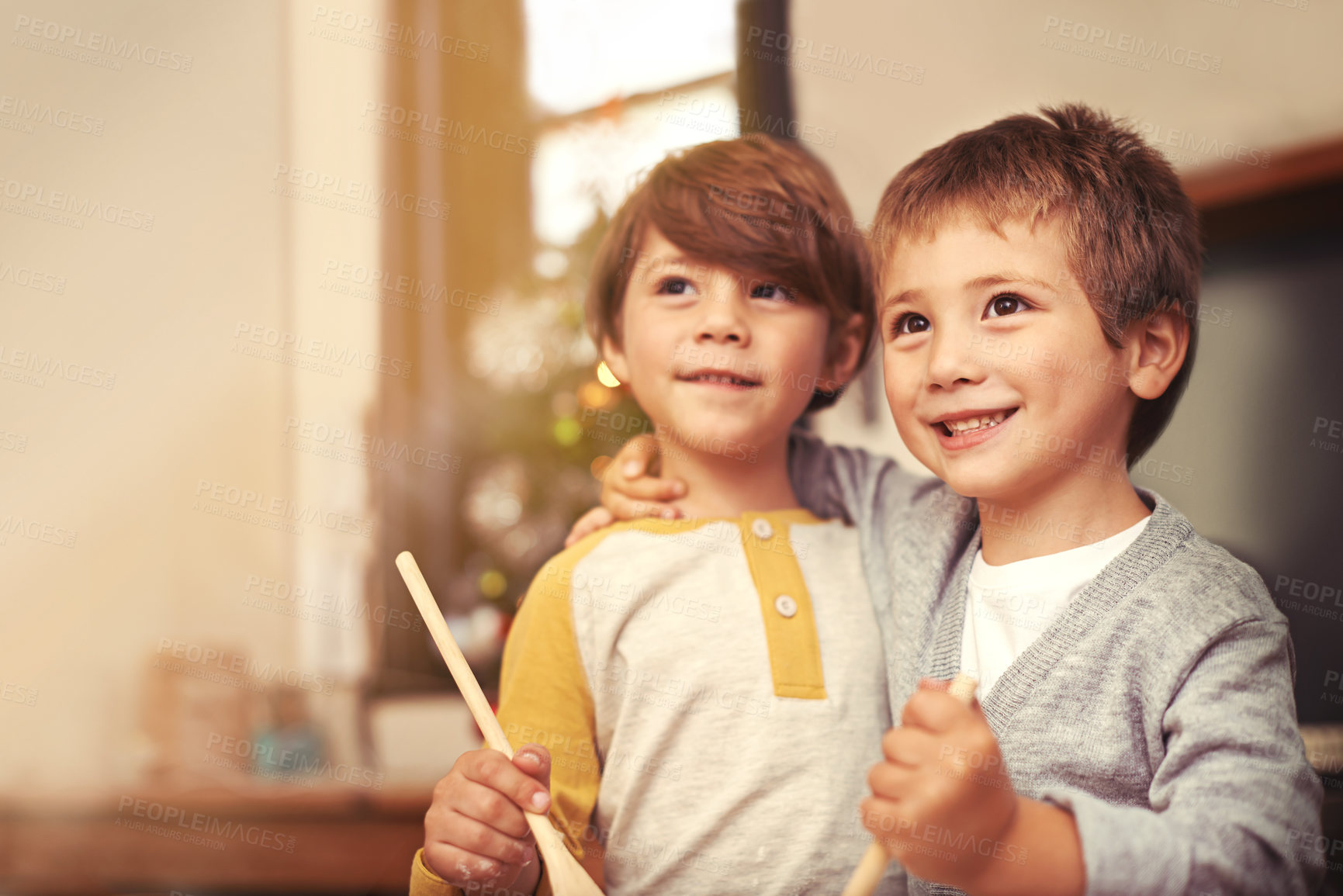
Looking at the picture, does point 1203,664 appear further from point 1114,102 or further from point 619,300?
point 1114,102

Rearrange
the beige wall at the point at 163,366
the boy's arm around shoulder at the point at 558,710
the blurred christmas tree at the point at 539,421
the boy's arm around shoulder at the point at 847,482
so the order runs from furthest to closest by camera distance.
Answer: the blurred christmas tree at the point at 539,421
the beige wall at the point at 163,366
the boy's arm around shoulder at the point at 847,482
the boy's arm around shoulder at the point at 558,710

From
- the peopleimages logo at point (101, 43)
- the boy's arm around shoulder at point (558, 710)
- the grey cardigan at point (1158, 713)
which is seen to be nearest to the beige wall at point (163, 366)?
the peopleimages logo at point (101, 43)

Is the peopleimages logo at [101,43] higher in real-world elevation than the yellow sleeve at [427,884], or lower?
higher

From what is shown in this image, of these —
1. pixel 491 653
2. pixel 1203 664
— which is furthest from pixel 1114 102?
pixel 491 653

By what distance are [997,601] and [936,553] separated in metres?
0.06

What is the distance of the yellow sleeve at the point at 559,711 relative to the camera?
0.63 metres

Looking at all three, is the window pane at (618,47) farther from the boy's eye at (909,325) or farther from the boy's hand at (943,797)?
the boy's hand at (943,797)

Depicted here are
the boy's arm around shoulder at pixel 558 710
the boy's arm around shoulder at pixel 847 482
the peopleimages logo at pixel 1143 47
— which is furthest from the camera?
the peopleimages logo at pixel 1143 47

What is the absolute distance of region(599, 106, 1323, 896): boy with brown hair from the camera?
0.43m

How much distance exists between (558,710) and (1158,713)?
14.6 inches

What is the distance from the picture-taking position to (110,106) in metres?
1.55

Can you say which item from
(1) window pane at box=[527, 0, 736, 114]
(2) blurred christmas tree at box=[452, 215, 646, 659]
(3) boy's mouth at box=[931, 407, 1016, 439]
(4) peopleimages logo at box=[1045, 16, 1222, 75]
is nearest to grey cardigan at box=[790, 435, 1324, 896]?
(3) boy's mouth at box=[931, 407, 1016, 439]

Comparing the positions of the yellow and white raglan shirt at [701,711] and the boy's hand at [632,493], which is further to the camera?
the boy's hand at [632,493]

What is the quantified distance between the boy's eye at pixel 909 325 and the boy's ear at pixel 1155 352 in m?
0.13
